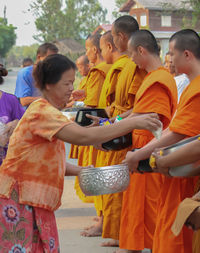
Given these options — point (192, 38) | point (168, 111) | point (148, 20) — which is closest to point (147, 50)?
point (168, 111)

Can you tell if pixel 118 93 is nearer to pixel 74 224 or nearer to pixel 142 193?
pixel 142 193

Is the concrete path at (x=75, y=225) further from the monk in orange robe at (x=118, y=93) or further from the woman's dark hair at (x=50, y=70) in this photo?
the woman's dark hair at (x=50, y=70)

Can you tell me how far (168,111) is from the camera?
428 centimetres

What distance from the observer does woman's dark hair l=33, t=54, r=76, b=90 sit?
10.5 feet

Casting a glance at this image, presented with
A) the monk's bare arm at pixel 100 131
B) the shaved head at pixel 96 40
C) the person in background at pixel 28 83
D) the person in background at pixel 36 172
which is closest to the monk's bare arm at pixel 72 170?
the person in background at pixel 36 172

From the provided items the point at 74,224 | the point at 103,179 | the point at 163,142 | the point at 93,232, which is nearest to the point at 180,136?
the point at 163,142

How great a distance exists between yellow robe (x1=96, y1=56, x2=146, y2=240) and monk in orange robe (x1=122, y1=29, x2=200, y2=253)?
1.19 metres

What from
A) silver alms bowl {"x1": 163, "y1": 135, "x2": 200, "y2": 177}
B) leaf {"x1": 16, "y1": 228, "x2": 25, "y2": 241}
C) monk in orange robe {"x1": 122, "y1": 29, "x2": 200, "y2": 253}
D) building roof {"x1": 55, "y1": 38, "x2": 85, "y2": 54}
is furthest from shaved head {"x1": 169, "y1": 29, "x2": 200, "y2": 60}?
building roof {"x1": 55, "y1": 38, "x2": 85, "y2": 54}

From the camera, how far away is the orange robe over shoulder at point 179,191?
3.30 meters

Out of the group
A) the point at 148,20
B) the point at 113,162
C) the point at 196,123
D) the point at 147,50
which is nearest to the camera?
the point at 196,123

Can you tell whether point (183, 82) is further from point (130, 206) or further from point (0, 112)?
point (0, 112)

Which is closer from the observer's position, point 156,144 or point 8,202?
point 8,202

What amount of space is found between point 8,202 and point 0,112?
127 cm

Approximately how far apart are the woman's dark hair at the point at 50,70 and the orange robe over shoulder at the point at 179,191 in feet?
2.40
